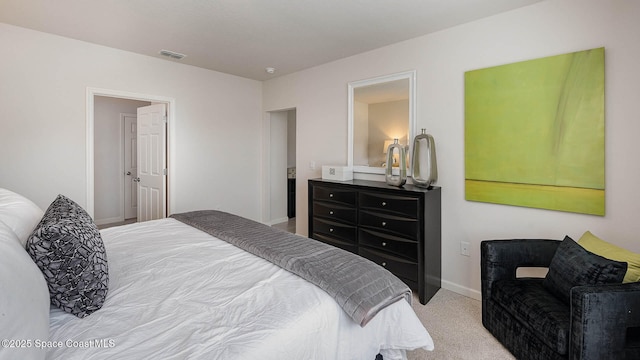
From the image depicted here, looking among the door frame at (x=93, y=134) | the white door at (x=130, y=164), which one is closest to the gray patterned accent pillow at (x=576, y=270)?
the door frame at (x=93, y=134)

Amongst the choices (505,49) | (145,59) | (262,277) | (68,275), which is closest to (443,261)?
(505,49)

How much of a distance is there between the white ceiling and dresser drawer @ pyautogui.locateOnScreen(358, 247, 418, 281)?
7.02 ft

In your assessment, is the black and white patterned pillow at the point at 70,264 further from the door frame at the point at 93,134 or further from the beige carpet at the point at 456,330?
the door frame at the point at 93,134

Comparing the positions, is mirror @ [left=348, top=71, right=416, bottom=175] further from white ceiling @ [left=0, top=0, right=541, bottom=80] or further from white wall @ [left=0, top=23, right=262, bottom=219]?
white wall @ [left=0, top=23, right=262, bottom=219]

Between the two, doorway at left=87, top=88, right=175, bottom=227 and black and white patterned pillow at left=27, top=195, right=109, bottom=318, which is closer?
black and white patterned pillow at left=27, top=195, right=109, bottom=318

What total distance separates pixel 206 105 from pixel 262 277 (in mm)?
3596

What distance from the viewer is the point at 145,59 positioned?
149 inches

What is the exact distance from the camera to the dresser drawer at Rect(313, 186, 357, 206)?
3.16m

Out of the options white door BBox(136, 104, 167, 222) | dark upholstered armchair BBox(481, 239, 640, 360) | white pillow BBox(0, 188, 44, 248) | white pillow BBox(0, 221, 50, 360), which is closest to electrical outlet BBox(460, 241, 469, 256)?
dark upholstered armchair BBox(481, 239, 640, 360)

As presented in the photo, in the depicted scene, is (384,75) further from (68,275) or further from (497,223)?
(68,275)

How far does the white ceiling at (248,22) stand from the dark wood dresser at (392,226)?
4.93 feet

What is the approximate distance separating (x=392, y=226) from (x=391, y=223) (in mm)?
29

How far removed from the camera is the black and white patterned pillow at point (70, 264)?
1.07 metres

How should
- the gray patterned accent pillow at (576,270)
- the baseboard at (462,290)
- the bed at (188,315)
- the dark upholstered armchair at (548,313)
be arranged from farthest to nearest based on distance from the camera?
the baseboard at (462,290)
the gray patterned accent pillow at (576,270)
the dark upholstered armchair at (548,313)
the bed at (188,315)
